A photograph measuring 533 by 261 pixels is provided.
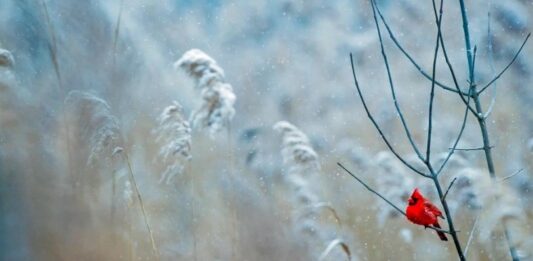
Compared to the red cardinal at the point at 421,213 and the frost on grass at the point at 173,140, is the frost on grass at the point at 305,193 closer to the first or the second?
the frost on grass at the point at 173,140

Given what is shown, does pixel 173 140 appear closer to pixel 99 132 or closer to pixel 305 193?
pixel 99 132

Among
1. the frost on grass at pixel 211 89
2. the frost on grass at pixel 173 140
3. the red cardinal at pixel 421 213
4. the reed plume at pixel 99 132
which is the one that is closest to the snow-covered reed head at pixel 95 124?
the reed plume at pixel 99 132

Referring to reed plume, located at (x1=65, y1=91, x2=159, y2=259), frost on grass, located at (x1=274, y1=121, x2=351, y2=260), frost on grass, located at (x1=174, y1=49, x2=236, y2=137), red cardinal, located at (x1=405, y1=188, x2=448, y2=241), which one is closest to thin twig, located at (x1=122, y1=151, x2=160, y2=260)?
reed plume, located at (x1=65, y1=91, x2=159, y2=259)

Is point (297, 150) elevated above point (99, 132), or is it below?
below

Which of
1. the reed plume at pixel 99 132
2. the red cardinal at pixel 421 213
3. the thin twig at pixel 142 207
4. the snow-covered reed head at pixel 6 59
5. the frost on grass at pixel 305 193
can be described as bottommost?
the red cardinal at pixel 421 213

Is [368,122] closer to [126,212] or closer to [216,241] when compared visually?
[216,241]

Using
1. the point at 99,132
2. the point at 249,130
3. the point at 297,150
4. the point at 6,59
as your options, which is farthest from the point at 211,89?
the point at 6,59

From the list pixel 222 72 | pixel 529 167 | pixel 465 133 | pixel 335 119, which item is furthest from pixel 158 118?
pixel 529 167

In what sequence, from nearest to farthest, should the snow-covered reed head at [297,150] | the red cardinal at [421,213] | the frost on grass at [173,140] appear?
the red cardinal at [421,213], the snow-covered reed head at [297,150], the frost on grass at [173,140]
